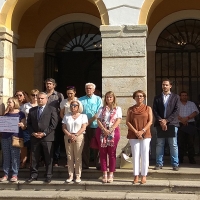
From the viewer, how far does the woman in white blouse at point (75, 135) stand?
7.23 m

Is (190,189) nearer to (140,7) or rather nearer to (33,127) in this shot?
(33,127)

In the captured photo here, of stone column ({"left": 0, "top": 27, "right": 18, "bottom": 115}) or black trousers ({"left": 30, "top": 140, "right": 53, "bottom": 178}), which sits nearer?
black trousers ({"left": 30, "top": 140, "right": 53, "bottom": 178})

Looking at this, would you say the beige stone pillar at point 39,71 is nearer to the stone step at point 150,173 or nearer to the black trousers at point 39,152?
the stone step at point 150,173

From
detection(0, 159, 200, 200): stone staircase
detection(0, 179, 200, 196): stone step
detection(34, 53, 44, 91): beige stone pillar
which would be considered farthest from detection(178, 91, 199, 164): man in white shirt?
detection(34, 53, 44, 91): beige stone pillar

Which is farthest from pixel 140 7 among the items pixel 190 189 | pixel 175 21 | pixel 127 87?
pixel 190 189

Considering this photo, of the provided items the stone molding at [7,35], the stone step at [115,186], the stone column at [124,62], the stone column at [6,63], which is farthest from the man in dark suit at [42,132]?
the stone molding at [7,35]

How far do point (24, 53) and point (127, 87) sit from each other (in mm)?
4357

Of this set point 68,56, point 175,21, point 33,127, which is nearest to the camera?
point 33,127

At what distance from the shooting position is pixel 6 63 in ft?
28.5

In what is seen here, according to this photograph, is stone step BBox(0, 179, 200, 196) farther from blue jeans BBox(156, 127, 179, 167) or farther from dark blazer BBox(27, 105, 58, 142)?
dark blazer BBox(27, 105, 58, 142)

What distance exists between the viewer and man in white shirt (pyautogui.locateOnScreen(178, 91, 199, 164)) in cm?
871

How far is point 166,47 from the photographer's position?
1095 cm

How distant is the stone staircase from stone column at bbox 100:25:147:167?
116cm

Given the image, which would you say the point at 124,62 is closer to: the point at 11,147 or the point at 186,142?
the point at 186,142
